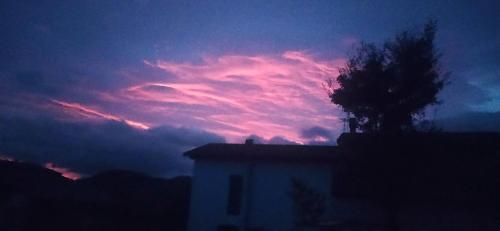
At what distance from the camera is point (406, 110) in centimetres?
2270

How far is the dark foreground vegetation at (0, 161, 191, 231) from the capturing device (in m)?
25.7

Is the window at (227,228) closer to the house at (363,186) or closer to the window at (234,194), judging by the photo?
the house at (363,186)

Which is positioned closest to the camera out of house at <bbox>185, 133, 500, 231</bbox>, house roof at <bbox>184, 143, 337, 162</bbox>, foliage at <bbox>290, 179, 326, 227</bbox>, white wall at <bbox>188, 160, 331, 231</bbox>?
house at <bbox>185, 133, 500, 231</bbox>

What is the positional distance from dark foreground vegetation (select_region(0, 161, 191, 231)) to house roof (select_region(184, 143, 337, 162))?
525 centimetres

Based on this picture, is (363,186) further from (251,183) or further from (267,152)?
(251,183)

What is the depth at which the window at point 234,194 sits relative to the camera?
87.7ft

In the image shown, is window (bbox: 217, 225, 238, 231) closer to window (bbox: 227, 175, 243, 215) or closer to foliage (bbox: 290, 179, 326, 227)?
window (bbox: 227, 175, 243, 215)

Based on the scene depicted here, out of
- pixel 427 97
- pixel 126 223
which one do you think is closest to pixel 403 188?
pixel 427 97

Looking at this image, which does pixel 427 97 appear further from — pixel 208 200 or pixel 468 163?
pixel 208 200

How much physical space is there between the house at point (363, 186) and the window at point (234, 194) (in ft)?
0.19

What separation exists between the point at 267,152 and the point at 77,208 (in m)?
11.8

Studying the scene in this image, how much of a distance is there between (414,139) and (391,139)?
3.49 ft

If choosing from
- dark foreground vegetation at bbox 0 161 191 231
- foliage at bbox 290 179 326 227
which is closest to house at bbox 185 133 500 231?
foliage at bbox 290 179 326 227

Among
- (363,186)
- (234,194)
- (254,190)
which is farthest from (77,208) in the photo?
(363,186)
